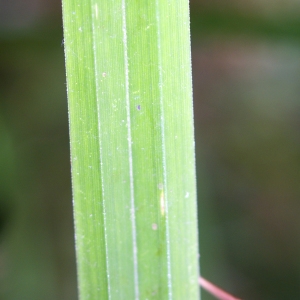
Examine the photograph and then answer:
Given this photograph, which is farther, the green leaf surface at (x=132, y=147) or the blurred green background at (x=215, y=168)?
the blurred green background at (x=215, y=168)

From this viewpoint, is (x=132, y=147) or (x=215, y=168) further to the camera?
(x=215, y=168)

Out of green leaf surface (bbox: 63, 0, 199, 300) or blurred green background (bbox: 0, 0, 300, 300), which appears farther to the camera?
blurred green background (bbox: 0, 0, 300, 300)

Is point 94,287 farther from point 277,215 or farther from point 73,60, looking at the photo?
point 277,215

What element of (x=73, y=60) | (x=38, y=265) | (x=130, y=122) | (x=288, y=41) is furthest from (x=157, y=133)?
(x=38, y=265)
